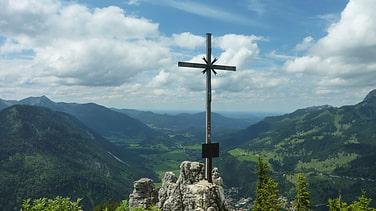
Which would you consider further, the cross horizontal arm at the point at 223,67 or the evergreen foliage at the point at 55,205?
the cross horizontal arm at the point at 223,67

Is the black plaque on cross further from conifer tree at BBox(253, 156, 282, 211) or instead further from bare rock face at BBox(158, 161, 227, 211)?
conifer tree at BBox(253, 156, 282, 211)

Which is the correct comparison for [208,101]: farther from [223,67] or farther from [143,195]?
[143,195]

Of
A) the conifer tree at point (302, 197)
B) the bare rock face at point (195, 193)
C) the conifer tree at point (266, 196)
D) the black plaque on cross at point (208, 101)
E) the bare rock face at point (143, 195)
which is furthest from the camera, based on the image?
the bare rock face at point (143, 195)

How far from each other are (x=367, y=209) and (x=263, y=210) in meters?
14.9

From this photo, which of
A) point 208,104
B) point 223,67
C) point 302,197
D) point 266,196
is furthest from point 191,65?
point 302,197

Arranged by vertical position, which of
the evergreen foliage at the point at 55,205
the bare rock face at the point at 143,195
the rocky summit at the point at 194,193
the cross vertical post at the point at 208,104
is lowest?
A: the bare rock face at the point at 143,195

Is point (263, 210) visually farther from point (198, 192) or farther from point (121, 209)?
point (121, 209)

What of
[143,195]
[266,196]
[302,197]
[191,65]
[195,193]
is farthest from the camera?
[143,195]

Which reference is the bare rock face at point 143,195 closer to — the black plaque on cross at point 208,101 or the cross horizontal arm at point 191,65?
the black plaque on cross at point 208,101

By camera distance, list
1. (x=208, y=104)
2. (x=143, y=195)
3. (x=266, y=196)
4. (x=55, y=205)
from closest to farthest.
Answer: (x=55, y=205)
(x=208, y=104)
(x=266, y=196)
(x=143, y=195)

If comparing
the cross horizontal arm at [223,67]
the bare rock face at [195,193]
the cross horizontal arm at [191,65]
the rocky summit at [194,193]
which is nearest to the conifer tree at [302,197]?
the rocky summit at [194,193]

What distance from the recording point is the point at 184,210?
76.5 feet

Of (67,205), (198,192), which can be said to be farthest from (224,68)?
(67,205)

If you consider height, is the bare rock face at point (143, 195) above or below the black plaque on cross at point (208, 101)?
below
